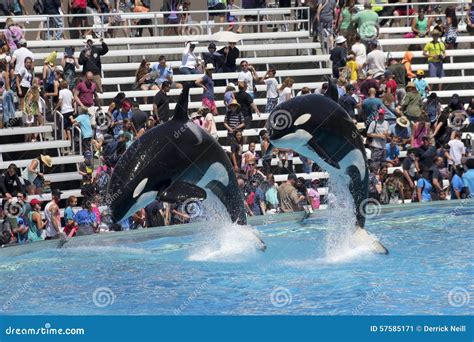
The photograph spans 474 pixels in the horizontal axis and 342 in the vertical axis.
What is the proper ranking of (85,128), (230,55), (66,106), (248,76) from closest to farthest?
(85,128), (66,106), (248,76), (230,55)

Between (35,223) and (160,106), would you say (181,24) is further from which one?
(35,223)

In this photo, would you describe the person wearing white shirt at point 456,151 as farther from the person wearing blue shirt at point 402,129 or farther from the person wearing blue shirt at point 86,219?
the person wearing blue shirt at point 86,219

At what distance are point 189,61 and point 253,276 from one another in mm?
12031

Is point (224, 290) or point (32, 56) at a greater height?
point (32, 56)

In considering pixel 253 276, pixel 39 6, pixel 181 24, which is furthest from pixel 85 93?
pixel 253 276

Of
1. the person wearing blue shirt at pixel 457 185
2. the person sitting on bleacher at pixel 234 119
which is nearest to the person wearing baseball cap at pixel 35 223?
the person sitting on bleacher at pixel 234 119

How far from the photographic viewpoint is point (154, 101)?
28266 mm

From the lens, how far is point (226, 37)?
1223 inches

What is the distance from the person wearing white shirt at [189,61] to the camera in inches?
1212

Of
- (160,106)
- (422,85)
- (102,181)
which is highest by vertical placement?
(160,106)

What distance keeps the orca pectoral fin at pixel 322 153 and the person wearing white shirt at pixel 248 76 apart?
9.76 meters
